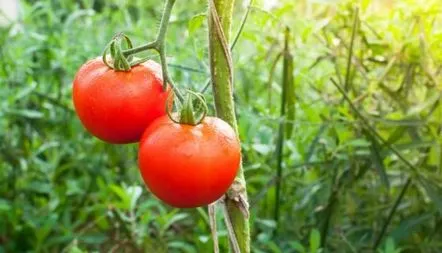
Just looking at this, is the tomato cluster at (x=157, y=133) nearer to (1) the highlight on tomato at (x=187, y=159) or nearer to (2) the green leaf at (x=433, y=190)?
(1) the highlight on tomato at (x=187, y=159)

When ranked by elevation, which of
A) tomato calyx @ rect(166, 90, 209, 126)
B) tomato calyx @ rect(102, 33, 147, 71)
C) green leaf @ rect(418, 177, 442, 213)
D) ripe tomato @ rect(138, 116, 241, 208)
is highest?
tomato calyx @ rect(102, 33, 147, 71)

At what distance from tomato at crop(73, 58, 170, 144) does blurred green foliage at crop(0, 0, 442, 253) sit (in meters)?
0.45

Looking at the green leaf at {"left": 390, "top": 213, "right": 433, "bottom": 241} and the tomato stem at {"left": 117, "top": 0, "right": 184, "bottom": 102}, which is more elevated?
the tomato stem at {"left": 117, "top": 0, "right": 184, "bottom": 102}

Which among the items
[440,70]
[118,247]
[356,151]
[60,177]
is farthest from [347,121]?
[60,177]

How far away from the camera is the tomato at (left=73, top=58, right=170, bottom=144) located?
0.81m

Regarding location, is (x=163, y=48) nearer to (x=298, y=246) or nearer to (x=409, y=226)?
(x=298, y=246)

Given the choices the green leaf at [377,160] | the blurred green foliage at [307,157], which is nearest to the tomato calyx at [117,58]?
the blurred green foliage at [307,157]

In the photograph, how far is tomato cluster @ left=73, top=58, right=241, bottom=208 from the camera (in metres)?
0.78

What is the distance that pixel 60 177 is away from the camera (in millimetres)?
2027

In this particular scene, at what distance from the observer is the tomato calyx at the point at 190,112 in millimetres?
788

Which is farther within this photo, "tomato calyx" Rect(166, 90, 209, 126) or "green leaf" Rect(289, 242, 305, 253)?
"green leaf" Rect(289, 242, 305, 253)

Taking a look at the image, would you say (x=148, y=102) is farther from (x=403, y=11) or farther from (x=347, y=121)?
(x=403, y=11)

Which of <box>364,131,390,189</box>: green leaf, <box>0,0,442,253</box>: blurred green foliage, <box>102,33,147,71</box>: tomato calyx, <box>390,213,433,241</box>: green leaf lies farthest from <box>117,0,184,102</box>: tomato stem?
<box>390,213,433,241</box>: green leaf

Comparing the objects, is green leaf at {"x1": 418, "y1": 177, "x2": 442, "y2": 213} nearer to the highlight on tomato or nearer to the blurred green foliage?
the blurred green foliage
